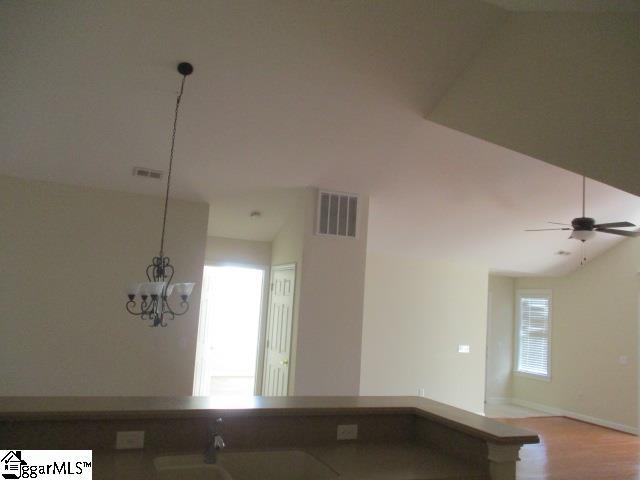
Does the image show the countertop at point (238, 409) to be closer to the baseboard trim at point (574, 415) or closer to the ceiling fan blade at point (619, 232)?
the ceiling fan blade at point (619, 232)

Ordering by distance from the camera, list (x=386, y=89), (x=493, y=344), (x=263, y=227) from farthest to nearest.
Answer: (x=493, y=344) < (x=263, y=227) < (x=386, y=89)

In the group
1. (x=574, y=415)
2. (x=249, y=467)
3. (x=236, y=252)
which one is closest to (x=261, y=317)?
(x=236, y=252)

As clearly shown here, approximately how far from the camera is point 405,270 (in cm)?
784

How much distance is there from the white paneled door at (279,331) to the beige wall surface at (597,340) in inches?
218

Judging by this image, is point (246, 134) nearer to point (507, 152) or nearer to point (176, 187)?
point (176, 187)

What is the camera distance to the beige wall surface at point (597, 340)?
26.1 feet

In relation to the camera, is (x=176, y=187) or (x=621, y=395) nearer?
(x=176, y=187)

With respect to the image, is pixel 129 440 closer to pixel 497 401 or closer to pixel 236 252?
pixel 236 252

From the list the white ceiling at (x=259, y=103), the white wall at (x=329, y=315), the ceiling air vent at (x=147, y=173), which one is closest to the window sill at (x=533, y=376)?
the white ceiling at (x=259, y=103)

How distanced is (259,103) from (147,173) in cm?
153

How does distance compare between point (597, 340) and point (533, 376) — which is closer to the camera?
point (597, 340)

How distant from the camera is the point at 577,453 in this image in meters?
6.38

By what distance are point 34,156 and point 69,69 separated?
1325mm

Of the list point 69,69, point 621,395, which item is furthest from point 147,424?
point 621,395
